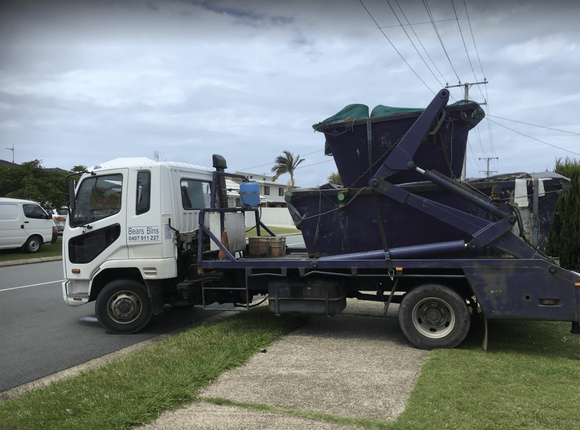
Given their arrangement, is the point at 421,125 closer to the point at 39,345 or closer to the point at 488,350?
the point at 488,350

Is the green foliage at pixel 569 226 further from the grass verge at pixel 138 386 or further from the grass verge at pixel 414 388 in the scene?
the grass verge at pixel 138 386

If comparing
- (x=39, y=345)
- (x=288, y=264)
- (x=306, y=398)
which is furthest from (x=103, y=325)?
(x=306, y=398)

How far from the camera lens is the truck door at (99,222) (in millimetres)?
7188

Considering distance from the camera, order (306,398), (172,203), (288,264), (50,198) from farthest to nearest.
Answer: (50,198) → (172,203) → (288,264) → (306,398)

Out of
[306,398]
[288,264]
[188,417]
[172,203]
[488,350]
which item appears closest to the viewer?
[188,417]

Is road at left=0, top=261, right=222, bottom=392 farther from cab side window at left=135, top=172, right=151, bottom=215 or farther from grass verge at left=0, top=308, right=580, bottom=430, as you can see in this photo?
cab side window at left=135, top=172, right=151, bottom=215

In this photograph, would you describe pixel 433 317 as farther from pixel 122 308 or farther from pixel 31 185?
pixel 31 185

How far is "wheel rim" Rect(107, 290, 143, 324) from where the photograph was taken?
7305mm

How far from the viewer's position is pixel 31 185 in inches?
932

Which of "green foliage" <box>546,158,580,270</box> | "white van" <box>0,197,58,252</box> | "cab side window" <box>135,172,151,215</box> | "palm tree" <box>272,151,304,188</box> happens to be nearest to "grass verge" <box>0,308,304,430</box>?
"cab side window" <box>135,172,151,215</box>

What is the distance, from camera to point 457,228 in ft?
20.1

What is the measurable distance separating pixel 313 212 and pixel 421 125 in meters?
1.79

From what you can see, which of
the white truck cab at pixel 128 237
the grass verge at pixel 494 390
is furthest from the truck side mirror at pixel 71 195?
the grass verge at pixel 494 390

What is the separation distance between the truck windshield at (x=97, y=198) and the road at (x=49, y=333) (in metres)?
1.73
